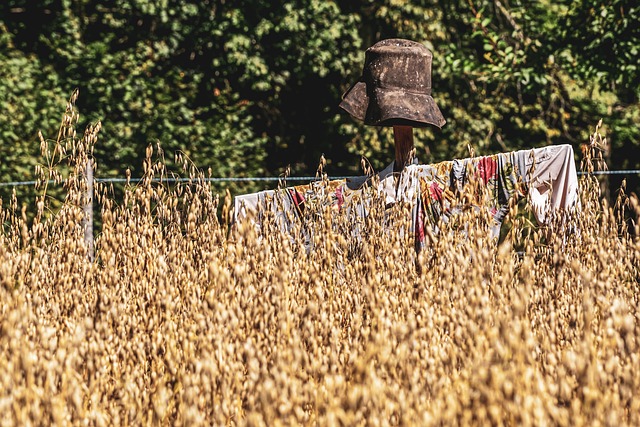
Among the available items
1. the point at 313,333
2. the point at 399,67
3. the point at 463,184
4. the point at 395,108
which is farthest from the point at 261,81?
the point at 313,333

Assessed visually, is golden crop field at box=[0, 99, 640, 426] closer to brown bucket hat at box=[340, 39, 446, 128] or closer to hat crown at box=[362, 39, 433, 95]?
brown bucket hat at box=[340, 39, 446, 128]

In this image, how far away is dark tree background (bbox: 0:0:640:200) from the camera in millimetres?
9750

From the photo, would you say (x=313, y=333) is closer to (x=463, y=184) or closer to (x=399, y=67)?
(x=463, y=184)

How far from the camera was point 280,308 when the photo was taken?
1.75 m

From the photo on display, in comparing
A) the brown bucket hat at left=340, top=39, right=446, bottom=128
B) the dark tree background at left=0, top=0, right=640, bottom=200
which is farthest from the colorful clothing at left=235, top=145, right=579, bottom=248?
the dark tree background at left=0, top=0, right=640, bottom=200

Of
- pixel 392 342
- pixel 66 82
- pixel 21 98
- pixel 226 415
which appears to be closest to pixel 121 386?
pixel 226 415

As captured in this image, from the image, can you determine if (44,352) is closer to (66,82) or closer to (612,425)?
(612,425)

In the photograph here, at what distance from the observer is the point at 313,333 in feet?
5.83

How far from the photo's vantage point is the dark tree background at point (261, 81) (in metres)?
9.75

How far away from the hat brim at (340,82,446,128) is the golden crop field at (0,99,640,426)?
2.33 feet

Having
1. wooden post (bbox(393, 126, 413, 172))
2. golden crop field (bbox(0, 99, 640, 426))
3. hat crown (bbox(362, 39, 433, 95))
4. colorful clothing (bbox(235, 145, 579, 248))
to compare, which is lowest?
golden crop field (bbox(0, 99, 640, 426))

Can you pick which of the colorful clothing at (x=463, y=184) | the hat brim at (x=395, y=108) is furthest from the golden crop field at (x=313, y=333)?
the hat brim at (x=395, y=108)

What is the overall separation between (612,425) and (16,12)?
11160 mm

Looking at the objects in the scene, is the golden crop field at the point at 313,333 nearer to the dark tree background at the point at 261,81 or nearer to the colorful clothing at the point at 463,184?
the colorful clothing at the point at 463,184
